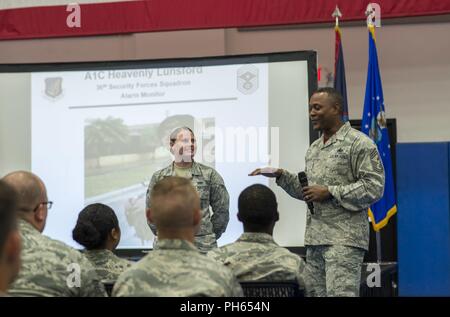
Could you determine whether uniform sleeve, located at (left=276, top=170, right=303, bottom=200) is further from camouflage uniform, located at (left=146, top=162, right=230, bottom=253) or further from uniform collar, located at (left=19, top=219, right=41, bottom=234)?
uniform collar, located at (left=19, top=219, right=41, bottom=234)

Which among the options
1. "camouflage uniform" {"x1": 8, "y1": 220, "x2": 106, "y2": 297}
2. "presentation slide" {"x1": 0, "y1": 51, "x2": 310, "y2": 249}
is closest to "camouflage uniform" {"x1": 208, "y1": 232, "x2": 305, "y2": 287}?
"camouflage uniform" {"x1": 8, "y1": 220, "x2": 106, "y2": 297}

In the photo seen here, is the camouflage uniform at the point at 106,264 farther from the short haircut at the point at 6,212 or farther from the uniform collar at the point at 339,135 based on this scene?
the short haircut at the point at 6,212

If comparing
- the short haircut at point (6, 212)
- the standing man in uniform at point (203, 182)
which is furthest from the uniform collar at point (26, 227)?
the standing man in uniform at point (203, 182)

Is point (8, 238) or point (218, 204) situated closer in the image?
point (8, 238)

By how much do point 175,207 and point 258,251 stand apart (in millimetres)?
505

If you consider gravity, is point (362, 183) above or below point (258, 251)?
above

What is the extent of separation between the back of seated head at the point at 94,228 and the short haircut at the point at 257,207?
0.72 m

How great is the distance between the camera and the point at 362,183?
3809 mm

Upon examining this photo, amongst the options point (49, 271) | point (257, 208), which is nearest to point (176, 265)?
point (49, 271)

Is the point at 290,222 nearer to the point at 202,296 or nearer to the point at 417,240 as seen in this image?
the point at 417,240

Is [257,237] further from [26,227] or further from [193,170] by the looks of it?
[193,170]

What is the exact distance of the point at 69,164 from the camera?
6.15m

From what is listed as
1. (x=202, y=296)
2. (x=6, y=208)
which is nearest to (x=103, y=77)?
(x=202, y=296)

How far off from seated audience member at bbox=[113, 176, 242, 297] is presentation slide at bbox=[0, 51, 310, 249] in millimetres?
3551
